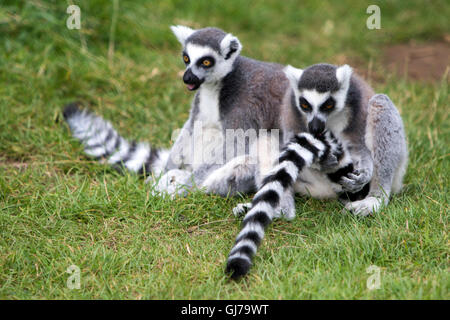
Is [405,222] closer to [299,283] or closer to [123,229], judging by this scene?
[299,283]

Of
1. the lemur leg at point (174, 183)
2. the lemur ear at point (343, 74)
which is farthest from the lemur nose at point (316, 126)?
the lemur leg at point (174, 183)

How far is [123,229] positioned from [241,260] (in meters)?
1.10

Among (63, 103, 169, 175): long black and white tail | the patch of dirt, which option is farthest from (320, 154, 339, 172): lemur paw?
the patch of dirt

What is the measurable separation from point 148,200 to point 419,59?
16.5ft

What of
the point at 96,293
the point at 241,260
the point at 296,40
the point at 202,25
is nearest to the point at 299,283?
the point at 241,260

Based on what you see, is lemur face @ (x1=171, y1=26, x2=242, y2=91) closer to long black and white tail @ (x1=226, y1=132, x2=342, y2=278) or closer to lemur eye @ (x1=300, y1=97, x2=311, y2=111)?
lemur eye @ (x1=300, y1=97, x2=311, y2=111)

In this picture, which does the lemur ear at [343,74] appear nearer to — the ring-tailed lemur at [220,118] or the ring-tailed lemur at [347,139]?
the ring-tailed lemur at [347,139]

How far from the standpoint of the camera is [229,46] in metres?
4.13

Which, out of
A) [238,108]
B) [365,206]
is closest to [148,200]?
[238,108]

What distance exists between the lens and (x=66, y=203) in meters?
3.81

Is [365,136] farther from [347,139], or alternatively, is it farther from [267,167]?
[267,167]

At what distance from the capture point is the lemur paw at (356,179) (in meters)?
3.63

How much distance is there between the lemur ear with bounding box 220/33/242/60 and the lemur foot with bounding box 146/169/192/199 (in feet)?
3.59

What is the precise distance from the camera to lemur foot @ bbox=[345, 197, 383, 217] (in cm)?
364
